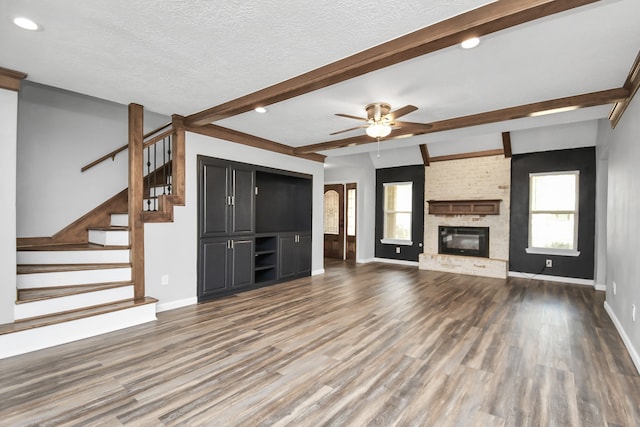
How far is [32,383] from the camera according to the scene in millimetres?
2295

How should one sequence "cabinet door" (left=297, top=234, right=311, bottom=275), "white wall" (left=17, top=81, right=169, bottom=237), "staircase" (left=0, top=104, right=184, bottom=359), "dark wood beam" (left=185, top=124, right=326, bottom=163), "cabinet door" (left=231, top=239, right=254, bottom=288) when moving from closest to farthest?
"staircase" (left=0, top=104, right=184, bottom=359) < "white wall" (left=17, top=81, right=169, bottom=237) < "dark wood beam" (left=185, top=124, right=326, bottom=163) < "cabinet door" (left=231, top=239, right=254, bottom=288) < "cabinet door" (left=297, top=234, right=311, bottom=275)

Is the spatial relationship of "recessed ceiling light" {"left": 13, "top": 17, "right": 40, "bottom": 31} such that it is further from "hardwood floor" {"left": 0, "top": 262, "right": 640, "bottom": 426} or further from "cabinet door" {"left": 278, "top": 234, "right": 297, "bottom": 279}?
"cabinet door" {"left": 278, "top": 234, "right": 297, "bottom": 279}

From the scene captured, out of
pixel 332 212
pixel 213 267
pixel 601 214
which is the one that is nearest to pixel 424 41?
pixel 213 267

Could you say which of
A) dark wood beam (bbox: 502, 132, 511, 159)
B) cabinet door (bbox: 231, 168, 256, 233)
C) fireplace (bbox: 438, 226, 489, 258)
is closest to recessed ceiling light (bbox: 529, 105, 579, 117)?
dark wood beam (bbox: 502, 132, 511, 159)

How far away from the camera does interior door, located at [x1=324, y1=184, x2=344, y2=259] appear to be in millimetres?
8875

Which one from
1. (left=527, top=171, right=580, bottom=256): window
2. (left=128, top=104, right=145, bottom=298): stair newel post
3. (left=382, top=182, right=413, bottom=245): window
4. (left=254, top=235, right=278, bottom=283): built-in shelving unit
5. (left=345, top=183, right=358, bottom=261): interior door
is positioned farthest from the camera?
(left=345, top=183, right=358, bottom=261): interior door

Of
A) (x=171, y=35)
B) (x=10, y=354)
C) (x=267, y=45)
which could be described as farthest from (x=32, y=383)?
(x=267, y=45)

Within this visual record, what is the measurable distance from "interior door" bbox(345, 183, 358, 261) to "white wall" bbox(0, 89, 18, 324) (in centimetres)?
683

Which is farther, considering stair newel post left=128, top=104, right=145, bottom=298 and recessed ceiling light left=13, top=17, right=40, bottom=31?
stair newel post left=128, top=104, right=145, bottom=298

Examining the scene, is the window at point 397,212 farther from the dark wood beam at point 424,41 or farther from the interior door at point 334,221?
the dark wood beam at point 424,41

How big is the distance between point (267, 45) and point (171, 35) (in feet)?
2.25

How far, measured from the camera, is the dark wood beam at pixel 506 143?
6.27 metres

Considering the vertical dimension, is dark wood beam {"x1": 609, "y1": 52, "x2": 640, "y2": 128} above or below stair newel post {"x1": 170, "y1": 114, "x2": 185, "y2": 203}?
above

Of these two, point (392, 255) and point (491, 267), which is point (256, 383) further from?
point (392, 255)
